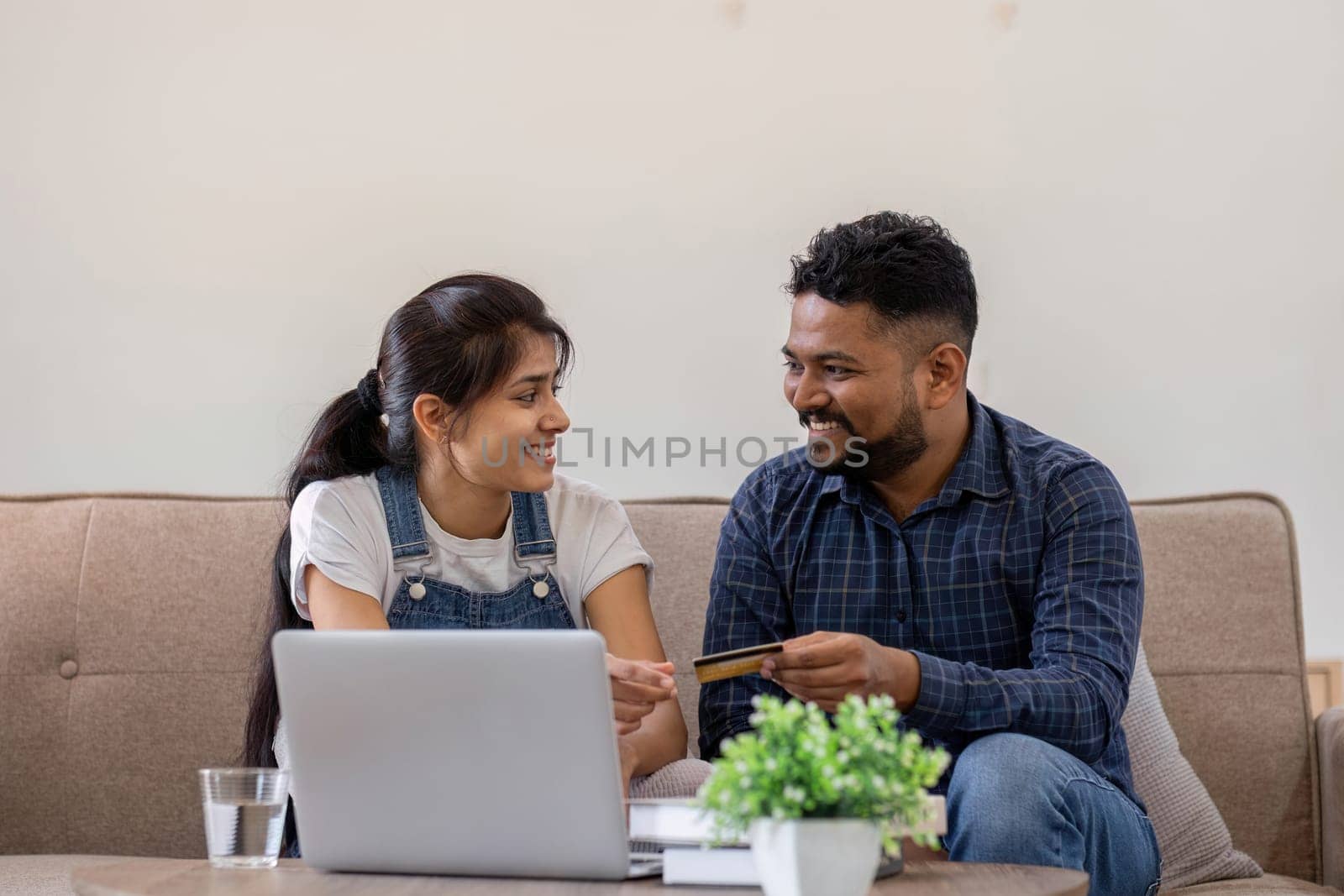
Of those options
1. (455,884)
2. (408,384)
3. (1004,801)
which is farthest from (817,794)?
(408,384)

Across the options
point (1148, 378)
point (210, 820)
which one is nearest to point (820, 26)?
point (1148, 378)

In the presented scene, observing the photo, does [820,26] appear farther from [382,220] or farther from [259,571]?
[259,571]

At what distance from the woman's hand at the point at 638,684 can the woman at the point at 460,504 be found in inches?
12.9

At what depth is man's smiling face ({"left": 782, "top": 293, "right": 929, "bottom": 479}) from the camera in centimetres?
165

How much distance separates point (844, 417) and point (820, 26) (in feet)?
3.17

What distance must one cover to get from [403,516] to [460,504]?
0.25 ft

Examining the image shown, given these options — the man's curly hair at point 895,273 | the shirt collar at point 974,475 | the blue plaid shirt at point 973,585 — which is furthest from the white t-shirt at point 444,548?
the man's curly hair at point 895,273

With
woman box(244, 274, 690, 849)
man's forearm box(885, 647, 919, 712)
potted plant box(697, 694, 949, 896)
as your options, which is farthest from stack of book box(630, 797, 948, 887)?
woman box(244, 274, 690, 849)

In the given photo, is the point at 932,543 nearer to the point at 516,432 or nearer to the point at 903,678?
the point at 903,678

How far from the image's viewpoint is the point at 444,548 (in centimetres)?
170

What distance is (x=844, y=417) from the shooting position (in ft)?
5.44

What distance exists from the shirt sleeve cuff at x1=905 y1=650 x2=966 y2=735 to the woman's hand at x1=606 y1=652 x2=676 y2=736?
0.26 meters

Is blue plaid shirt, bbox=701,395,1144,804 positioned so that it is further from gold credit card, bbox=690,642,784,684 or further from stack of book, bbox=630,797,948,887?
stack of book, bbox=630,797,948,887

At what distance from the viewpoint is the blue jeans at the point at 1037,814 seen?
1.23 meters
